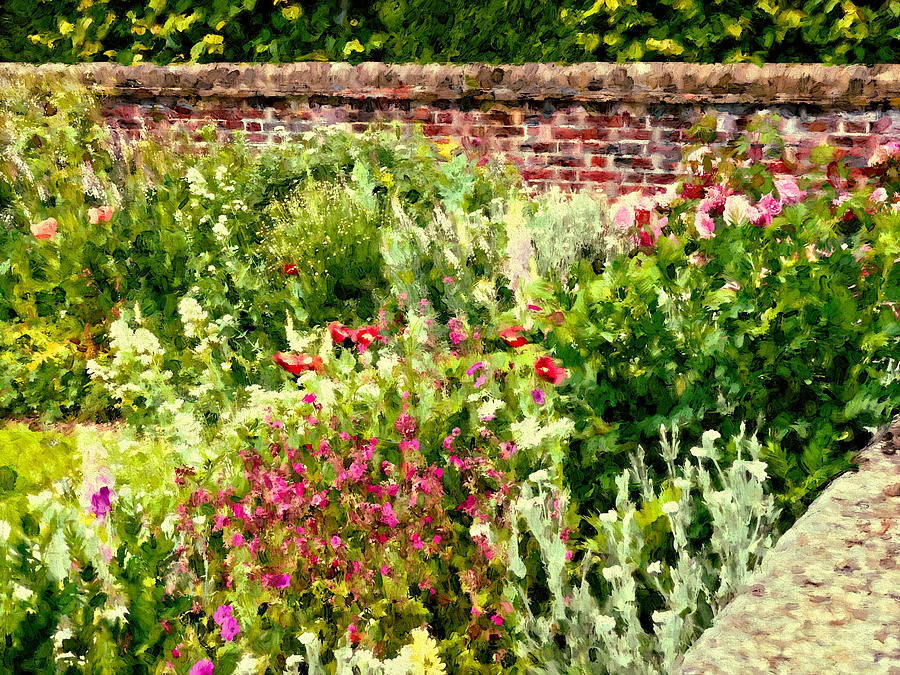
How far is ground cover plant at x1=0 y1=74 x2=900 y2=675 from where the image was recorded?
2244 millimetres

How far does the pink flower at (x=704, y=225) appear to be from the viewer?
12.6ft

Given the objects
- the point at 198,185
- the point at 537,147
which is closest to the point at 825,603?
the point at 198,185

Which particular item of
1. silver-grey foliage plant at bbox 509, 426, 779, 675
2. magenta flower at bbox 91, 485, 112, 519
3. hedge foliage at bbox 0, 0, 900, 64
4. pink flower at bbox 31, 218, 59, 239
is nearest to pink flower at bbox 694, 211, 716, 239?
silver-grey foliage plant at bbox 509, 426, 779, 675

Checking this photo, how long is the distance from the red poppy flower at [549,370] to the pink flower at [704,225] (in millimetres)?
1149

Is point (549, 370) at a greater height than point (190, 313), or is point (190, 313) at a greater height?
point (549, 370)

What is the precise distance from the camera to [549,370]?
122 inches

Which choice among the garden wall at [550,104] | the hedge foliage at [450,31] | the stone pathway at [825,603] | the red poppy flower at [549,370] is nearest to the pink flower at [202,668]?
the stone pathway at [825,603]

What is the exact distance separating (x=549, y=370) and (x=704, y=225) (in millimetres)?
1250

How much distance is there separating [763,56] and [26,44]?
654 cm

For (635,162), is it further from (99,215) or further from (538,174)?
(99,215)

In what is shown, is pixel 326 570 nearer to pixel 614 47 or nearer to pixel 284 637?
pixel 284 637

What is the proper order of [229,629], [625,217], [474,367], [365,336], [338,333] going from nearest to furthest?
1. [229,629]
2. [474,367]
3. [365,336]
4. [338,333]
5. [625,217]

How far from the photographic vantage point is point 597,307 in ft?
9.32

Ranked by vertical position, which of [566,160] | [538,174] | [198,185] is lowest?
[538,174]
